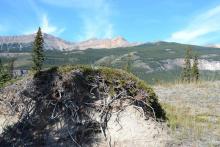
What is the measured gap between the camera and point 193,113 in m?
13.5

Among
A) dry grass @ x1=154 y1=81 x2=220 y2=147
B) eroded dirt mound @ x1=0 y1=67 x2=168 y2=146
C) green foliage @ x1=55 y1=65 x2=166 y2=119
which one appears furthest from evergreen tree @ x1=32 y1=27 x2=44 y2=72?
eroded dirt mound @ x1=0 y1=67 x2=168 y2=146

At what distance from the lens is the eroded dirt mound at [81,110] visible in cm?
1116

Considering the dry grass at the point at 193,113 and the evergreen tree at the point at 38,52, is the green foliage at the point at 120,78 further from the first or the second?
the evergreen tree at the point at 38,52

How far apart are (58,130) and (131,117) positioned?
2.07 metres

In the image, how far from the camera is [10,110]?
1223cm

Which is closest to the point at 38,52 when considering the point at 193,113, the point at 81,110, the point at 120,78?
the point at 193,113

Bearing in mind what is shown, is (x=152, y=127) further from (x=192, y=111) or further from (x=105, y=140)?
(x=192, y=111)

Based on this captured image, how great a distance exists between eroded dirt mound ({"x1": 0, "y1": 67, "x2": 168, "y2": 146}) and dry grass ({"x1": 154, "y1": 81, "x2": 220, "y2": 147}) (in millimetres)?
616

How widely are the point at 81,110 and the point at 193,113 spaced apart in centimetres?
401

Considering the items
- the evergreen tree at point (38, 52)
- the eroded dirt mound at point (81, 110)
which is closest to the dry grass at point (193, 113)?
the eroded dirt mound at point (81, 110)

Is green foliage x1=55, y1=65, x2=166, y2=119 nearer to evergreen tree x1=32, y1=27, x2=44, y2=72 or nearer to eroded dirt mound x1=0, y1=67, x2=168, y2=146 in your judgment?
eroded dirt mound x1=0, y1=67, x2=168, y2=146

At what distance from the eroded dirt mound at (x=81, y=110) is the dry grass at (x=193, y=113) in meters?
0.62

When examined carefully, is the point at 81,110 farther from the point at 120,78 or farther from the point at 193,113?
the point at 193,113

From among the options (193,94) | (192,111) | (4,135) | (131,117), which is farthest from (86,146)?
(193,94)
